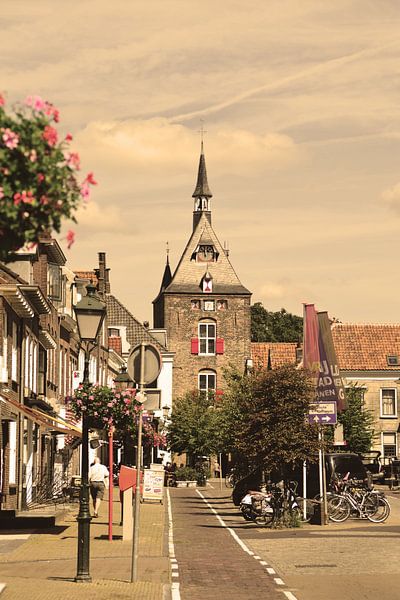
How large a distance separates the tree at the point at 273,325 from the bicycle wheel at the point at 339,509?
310 ft

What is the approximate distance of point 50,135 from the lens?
9.59 m

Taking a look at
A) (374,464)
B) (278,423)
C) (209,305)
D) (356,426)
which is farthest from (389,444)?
(278,423)

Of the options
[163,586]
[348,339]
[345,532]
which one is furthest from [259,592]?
[348,339]

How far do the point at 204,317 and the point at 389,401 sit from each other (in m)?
23.0

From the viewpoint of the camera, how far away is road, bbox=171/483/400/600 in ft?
55.7

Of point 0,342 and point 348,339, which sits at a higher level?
point 348,339

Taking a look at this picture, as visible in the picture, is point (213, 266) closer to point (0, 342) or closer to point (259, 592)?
point (0, 342)

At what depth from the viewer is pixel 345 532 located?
2930 cm

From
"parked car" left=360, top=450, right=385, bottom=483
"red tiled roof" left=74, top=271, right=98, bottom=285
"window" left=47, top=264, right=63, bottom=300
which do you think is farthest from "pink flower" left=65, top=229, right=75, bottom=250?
"red tiled roof" left=74, top=271, right=98, bottom=285

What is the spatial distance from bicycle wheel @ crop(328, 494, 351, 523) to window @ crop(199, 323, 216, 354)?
70.9 m

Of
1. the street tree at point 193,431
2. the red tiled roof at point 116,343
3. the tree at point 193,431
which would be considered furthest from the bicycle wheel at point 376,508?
the red tiled roof at point 116,343

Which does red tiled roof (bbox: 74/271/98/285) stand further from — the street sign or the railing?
the street sign

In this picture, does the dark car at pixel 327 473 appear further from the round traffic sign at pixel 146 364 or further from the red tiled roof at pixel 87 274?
the red tiled roof at pixel 87 274

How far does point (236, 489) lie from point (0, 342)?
504 inches
